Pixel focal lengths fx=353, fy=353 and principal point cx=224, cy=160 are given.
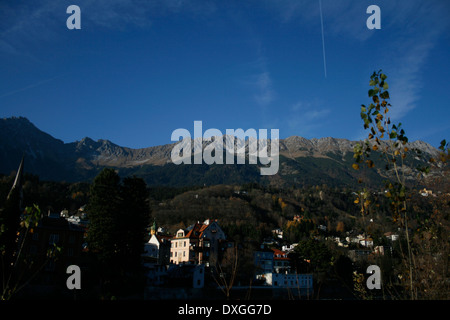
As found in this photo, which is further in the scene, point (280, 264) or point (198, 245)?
point (280, 264)

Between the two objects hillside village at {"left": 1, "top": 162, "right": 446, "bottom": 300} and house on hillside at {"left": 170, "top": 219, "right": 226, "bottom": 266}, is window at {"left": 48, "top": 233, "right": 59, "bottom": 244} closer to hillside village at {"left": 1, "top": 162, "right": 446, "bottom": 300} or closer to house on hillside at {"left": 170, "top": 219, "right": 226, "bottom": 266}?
hillside village at {"left": 1, "top": 162, "right": 446, "bottom": 300}

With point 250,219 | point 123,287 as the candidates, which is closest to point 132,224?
point 123,287

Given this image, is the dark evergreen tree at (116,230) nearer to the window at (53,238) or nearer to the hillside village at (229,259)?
the hillside village at (229,259)

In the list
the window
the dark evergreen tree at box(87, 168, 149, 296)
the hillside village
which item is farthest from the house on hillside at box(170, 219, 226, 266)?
the window

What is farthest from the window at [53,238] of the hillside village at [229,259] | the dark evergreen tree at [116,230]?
the dark evergreen tree at [116,230]

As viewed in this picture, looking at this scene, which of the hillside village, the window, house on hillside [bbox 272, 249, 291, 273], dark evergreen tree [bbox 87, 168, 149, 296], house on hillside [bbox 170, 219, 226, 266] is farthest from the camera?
house on hillside [bbox 272, 249, 291, 273]

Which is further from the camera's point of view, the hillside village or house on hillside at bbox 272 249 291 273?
house on hillside at bbox 272 249 291 273

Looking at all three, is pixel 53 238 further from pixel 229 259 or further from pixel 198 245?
pixel 198 245

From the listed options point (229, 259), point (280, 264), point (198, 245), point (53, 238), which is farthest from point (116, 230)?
point (280, 264)

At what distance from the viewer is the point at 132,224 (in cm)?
3941
